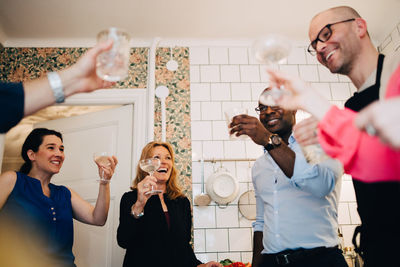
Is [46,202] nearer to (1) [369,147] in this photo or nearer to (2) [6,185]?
(2) [6,185]

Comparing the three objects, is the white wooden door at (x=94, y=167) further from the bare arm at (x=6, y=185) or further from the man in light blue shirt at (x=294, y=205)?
the man in light blue shirt at (x=294, y=205)

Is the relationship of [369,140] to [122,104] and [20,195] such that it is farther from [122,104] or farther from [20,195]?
[122,104]

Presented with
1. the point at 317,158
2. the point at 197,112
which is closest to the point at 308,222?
the point at 317,158

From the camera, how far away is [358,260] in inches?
100

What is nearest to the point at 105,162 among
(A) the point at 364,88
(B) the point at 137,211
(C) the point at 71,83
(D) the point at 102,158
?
(D) the point at 102,158

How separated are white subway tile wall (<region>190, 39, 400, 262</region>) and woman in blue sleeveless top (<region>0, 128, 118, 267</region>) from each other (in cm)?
96

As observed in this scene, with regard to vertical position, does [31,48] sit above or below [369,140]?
above

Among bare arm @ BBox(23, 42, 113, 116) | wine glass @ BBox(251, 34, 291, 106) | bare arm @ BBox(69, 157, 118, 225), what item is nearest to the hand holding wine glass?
bare arm @ BBox(69, 157, 118, 225)

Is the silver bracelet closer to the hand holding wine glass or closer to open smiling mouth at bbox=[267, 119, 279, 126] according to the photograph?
the hand holding wine glass

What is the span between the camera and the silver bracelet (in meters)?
1.07

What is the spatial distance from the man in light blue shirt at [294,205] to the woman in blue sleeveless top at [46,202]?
3.10 feet

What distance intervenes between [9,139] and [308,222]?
460cm

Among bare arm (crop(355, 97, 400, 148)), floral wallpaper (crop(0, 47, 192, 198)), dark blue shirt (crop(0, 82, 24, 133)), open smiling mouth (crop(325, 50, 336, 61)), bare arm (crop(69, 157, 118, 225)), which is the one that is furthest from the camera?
floral wallpaper (crop(0, 47, 192, 198))

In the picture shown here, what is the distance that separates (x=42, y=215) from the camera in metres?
1.92
